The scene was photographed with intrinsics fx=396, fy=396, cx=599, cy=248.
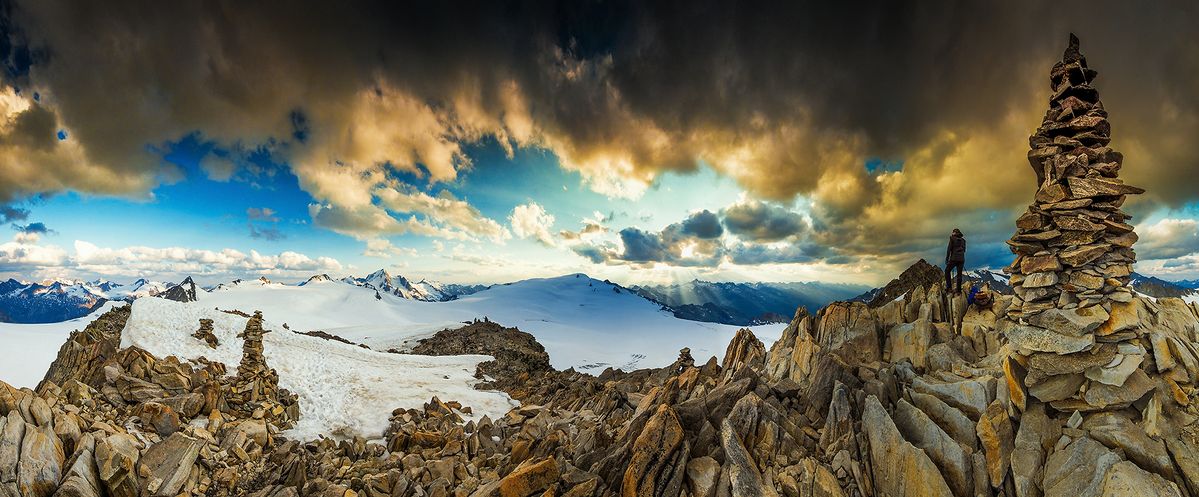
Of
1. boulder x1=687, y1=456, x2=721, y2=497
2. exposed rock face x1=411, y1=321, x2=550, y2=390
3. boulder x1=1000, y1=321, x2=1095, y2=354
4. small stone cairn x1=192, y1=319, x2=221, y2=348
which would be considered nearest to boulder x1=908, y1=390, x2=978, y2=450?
boulder x1=1000, y1=321, x2=1095, y2=354

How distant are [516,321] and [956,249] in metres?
122

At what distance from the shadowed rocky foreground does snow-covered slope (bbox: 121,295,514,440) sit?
416cm

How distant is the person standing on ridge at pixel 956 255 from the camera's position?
14938mm

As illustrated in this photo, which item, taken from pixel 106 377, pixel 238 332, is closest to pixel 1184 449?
pixel 106 377

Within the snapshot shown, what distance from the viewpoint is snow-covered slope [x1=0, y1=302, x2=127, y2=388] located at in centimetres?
2972

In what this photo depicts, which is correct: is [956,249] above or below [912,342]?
above

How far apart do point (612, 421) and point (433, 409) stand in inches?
494

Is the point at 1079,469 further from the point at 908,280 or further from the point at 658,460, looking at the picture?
the point at 908,280

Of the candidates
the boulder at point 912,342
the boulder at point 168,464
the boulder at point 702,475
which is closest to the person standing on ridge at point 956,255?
the boulder at point 912,342

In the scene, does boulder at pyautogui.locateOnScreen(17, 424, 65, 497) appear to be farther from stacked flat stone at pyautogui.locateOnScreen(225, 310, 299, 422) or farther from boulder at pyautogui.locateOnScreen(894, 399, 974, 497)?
boulder at pyautogui.locateOnScreen(894, 399, 974, 497)

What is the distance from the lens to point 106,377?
54.9 ft

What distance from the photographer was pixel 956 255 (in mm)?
14984

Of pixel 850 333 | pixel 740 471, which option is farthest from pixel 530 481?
pixel 850 333

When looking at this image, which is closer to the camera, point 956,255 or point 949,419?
point 949,419
